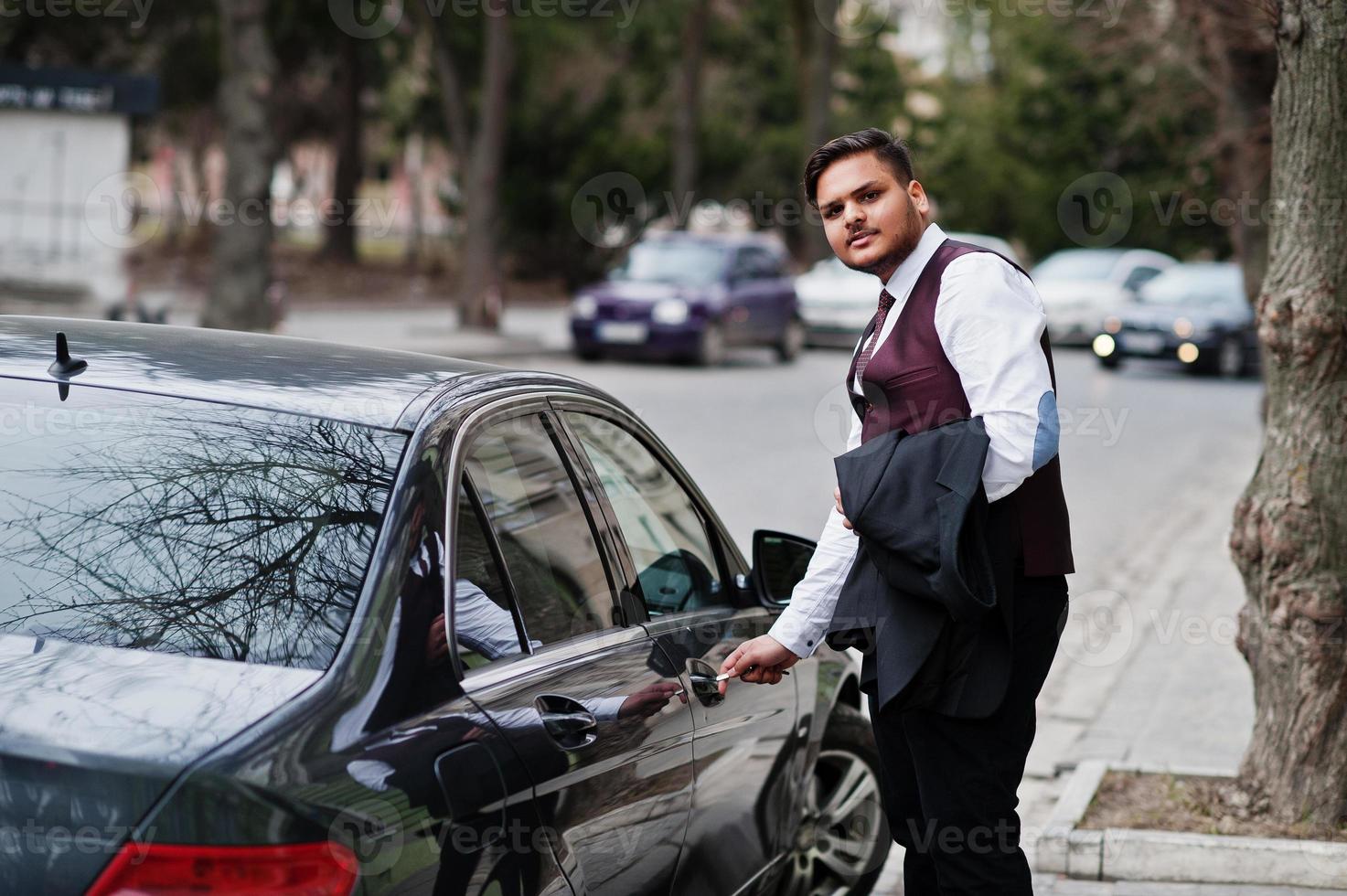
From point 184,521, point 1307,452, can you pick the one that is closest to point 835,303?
point 1307,452

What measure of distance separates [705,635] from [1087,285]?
88.1ft

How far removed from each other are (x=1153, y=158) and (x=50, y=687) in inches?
1786

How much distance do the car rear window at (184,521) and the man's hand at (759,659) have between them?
2.77 ft

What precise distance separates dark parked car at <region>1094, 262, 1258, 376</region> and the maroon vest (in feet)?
72.2

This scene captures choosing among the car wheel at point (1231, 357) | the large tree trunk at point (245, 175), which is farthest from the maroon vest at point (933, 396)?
the car wheel at point (1231, 357)

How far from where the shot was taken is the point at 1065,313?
28875 millimetres

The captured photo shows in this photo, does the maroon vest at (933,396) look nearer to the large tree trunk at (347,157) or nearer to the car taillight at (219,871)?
the car taillight at (219,871)

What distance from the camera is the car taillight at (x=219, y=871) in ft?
7.13

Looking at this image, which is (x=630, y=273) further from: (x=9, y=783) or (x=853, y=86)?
(x=853, y=86)

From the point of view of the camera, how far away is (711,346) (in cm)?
2302

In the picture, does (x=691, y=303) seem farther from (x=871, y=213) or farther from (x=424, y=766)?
(x=424, y=766)

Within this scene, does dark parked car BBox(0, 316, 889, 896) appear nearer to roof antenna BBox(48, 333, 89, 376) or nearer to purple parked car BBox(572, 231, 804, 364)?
roof antenna BBox(48, 333, 89, 376)

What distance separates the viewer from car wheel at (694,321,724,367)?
2275 cm

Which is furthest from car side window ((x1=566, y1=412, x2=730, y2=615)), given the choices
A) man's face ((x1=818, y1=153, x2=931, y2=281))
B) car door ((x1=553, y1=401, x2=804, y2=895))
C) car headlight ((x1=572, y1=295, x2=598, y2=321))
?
car headlight ((x1=572, y1=295, x2=598, y2=321))
